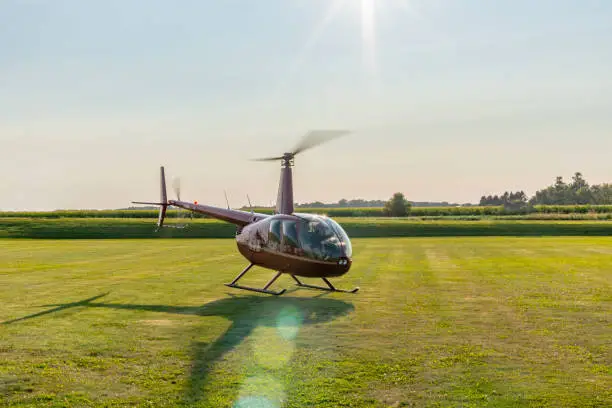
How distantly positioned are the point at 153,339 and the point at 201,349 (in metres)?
1.62

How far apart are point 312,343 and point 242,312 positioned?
441 centimetres

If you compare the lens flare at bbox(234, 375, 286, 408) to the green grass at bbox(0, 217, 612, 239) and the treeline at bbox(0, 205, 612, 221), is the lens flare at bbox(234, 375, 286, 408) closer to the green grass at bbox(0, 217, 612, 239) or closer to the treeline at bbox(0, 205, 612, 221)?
the green grass at bbox(0, 217, 612, 239)

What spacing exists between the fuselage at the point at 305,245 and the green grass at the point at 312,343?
3.63 feet

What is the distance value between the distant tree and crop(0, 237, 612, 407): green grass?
4780 inches

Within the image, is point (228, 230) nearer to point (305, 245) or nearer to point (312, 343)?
point (305, 245)

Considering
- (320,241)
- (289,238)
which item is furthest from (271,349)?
(289,238)

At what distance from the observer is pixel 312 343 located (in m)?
12.5

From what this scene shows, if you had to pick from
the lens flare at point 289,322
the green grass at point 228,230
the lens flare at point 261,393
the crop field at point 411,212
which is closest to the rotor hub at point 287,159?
the lens flare at point 289,322

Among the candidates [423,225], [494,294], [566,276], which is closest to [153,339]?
[494,294]

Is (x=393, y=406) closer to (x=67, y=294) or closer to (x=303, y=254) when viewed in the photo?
(x=303, y=254)

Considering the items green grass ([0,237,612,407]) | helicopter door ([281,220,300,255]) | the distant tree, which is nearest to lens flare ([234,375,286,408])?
green grass ([0,237,612,407])

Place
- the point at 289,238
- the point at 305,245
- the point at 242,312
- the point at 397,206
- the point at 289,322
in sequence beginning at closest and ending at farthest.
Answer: the point at 289,322
the point at 242,312
the point at 305,245
the point at 289,238
the point at 397,206

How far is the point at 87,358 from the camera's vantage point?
11.3m

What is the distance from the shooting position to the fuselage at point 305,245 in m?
17.7
